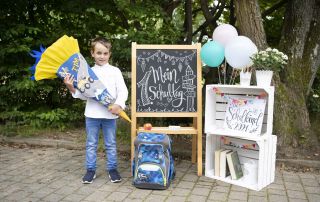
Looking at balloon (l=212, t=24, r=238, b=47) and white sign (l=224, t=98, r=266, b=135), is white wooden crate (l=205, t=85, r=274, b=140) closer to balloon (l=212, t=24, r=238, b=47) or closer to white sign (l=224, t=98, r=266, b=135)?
white sign (l=224, t=98, r=266, b=135)

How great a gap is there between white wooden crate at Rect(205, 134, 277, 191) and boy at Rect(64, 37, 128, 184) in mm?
1253

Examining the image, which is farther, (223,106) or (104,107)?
(223,106)

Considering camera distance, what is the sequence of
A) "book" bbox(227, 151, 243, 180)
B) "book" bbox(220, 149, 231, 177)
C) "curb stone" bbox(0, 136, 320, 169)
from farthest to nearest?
"curb stone" bbox(0, 136, 320, 169) < "book" bbox(220, 149, 231, 177) < "book" bbox(227, 151, 243, 180)

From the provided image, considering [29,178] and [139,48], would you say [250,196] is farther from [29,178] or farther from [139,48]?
[29,178]

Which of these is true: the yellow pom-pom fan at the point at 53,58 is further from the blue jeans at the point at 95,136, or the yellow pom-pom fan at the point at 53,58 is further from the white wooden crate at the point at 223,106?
the white wooden crate at the point at 223,106

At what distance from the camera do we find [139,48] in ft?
17.8

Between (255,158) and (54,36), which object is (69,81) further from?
(54,36)

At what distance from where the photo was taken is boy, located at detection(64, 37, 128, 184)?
4.93 m

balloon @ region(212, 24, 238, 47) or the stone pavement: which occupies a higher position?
balloon @ region(212, 24, 238, 47)

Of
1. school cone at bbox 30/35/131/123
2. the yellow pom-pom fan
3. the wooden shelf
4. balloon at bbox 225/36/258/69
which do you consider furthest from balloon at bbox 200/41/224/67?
the yellow pom-pom fan

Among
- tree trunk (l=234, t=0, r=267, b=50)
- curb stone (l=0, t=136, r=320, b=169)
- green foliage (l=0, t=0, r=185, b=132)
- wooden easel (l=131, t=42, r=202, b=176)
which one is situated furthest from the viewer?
green foliage (l=0, t=0, r=185, b=132)

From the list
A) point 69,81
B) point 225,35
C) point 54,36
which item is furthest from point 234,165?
point 54,36

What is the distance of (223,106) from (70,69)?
206 centimetres

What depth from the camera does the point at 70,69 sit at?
488cm
